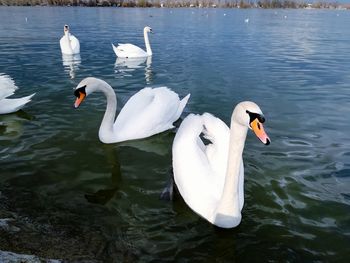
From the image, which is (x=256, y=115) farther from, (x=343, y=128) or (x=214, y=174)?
(x=343, y=128)

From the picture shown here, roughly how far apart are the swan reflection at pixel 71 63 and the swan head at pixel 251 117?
10078mm

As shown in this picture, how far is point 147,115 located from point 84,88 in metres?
1.47

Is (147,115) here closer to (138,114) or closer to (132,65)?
(138,114)

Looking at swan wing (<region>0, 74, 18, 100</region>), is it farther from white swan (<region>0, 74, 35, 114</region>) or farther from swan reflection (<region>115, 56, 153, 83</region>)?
swan reflection (<region>115, 56, 153, 83</region>)

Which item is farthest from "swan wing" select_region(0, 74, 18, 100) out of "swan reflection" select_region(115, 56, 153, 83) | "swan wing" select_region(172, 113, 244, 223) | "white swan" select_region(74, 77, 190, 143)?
"swan reflection" select_region(115, 56, 153, 83)

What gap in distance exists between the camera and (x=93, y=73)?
1474 centimetres

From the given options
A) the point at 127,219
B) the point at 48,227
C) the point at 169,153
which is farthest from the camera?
the point at 169,153

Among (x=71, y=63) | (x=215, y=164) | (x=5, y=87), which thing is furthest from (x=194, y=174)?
(x=71, y=63)

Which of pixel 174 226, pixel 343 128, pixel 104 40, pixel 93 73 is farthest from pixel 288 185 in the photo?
pixel 104 40

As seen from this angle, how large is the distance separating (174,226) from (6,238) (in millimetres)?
1972

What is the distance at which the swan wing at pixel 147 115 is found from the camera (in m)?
8.01

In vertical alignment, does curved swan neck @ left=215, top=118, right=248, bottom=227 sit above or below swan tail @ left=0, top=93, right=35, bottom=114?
above

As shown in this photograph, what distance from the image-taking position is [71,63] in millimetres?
16438

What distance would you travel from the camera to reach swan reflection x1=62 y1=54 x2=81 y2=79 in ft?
48.5
